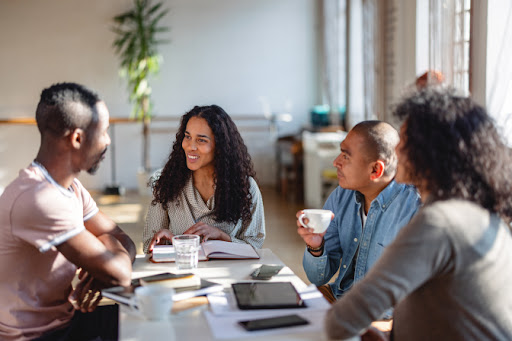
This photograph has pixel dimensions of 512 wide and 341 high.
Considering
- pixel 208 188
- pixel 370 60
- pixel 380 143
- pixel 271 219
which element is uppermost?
pixel 370 60

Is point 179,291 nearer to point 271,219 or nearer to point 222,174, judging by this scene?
point 222,174

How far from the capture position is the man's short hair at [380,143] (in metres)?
2.00

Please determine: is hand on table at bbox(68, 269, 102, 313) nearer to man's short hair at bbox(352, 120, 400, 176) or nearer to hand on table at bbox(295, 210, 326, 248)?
hand on table at bbox(295, 210, 326, 248)

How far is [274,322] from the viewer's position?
132 centimetres

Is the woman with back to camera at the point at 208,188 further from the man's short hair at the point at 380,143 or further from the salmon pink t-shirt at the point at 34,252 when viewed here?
the salmon pink t-shirt at the point at 34,252

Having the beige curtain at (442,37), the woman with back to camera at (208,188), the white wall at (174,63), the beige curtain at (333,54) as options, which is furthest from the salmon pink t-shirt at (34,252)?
the white wall at (174,63)

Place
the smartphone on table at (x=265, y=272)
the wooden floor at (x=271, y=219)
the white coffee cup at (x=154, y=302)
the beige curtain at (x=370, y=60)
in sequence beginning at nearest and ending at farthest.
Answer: the white coffee cup at (x=154, y=302)
the smartphone on table at (x=265, y=272)
the wooden floor at (x=271, y=219)
the beige curtain at (x=370, y=60)

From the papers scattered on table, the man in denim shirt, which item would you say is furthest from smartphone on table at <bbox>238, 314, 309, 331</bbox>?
the man in denim shirt

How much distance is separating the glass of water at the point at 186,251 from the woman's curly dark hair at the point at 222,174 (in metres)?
0.53

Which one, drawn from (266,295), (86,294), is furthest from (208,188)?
(266,295)

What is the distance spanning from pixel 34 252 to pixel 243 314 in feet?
1.96

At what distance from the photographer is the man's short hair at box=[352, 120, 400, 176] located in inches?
78.9

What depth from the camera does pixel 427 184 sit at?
1.35m

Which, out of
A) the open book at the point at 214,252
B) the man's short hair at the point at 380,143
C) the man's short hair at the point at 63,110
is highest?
the man's short hair at the point at 63,110
